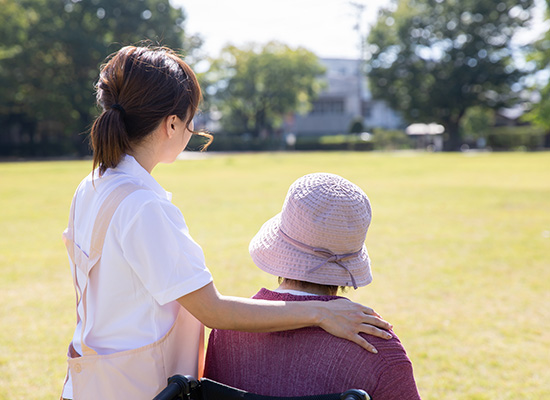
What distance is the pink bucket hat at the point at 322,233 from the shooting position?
136cm

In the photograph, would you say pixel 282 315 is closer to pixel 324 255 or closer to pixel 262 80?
pixel 324 255

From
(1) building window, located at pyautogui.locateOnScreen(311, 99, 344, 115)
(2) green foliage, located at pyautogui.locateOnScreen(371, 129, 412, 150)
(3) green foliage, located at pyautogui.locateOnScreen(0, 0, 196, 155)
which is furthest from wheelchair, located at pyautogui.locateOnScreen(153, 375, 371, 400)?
(1) building window, located at pyautogui.locateOnScreen(311, 99, 344, 115)

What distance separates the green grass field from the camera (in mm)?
3645

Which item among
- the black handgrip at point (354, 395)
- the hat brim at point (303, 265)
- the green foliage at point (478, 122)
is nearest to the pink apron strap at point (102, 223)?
the hat brim at point (303, 265)

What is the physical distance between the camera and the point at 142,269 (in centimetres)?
132

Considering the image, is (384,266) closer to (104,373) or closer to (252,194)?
(104,373)

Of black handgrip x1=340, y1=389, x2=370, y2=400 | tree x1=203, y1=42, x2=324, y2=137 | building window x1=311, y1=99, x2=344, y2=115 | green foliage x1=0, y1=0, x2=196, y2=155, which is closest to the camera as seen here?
black handgrip x1=340, y1=389, x2=370, y2=400

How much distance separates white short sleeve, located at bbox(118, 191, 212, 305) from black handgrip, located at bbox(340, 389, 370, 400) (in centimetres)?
43

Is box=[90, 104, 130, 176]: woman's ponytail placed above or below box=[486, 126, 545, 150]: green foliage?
above

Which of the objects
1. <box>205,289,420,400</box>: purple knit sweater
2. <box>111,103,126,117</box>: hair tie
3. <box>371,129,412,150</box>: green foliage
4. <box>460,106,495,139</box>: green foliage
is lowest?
<box>371,129,412,150</box>: green foliage

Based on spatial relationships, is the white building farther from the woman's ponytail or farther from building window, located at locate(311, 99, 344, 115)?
the woman's ponytail

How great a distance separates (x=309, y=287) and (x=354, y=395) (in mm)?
358

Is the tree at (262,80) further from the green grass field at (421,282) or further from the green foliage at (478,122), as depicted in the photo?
the green grass field at (421,282)

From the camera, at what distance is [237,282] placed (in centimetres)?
577
